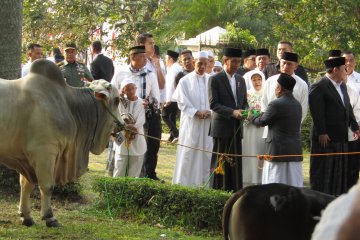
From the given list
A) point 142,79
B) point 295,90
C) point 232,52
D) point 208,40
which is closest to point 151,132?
point 142,79

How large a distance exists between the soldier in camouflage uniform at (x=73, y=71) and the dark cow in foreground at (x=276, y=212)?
7152 mm

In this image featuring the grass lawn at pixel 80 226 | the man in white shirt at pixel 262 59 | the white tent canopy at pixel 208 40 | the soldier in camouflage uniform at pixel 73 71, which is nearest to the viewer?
the grass lawn at pixel 80 226

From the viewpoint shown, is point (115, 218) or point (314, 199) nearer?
point (314, 199)

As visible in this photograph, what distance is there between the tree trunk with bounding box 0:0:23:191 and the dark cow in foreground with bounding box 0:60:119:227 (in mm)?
1688

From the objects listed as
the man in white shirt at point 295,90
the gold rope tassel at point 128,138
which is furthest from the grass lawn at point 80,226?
the man in white shirt at point 295,90

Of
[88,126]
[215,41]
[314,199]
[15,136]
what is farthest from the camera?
[215,41]

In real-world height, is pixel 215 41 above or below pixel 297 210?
above

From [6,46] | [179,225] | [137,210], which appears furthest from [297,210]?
[6,46]

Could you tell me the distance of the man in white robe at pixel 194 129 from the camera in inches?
462

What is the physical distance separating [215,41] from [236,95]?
41.5 feet

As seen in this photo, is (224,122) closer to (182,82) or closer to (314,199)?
(182,82)

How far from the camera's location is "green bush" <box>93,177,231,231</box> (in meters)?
8.62

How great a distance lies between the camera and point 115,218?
30.6 feet

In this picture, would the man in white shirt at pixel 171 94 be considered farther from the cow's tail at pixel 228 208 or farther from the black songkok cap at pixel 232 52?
the cow's tail at pixel 228 208
